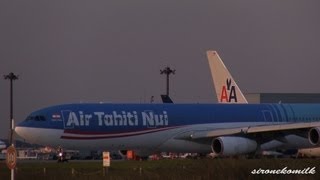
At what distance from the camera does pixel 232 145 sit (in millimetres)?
57812

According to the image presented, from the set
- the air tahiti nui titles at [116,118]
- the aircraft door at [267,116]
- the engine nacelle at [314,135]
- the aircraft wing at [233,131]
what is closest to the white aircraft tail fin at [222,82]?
the aircraft door at [267,116]

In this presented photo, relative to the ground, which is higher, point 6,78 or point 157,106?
point 6,78

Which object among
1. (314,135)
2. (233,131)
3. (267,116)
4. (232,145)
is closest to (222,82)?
(267,116)

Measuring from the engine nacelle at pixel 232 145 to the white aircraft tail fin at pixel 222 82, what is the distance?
30554mm

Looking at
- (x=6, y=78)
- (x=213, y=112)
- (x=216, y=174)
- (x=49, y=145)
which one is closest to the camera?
(x=216, y=174)

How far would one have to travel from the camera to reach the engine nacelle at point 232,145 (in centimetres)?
5750

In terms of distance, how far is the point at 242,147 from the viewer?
58.4 metres

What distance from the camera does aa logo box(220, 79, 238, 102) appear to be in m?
90.9

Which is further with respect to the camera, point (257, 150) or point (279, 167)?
point (257, 150)

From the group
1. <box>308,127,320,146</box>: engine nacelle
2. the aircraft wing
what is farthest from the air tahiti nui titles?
<box>308,127,320,146</box>: engine nacelle

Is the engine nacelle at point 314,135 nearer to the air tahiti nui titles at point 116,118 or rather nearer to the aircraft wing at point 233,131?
the aircraft wing at point 233,131

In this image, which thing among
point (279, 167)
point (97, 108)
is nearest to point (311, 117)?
point (97, 108)

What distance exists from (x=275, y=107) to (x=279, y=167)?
105ft

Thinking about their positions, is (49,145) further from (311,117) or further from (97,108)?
(311,117)
